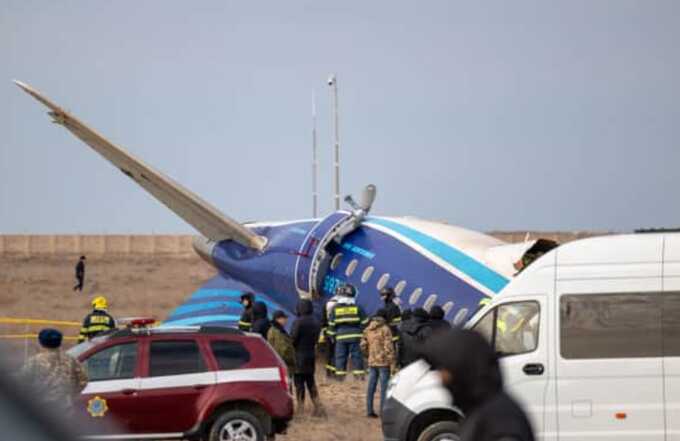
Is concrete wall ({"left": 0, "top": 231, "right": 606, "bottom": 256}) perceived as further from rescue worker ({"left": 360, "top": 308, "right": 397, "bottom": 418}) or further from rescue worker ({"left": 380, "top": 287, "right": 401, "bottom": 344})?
rescue worker ({"left": 360, "top": 308, "right": 397, "bottom": 418})

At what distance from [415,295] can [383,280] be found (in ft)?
3.49

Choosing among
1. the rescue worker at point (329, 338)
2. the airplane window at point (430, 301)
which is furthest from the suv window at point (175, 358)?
the airplane window at point (430, 301)

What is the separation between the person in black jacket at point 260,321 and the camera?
66.8 ft

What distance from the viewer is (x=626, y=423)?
11.9 meters

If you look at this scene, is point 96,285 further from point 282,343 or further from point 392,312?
point 282,343

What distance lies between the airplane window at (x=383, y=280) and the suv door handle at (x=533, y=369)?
12.4m

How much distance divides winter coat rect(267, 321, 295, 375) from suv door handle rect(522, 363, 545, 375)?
726 cm

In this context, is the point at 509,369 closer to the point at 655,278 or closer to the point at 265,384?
the point at 655,278

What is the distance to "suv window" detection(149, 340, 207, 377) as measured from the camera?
14.3 metres

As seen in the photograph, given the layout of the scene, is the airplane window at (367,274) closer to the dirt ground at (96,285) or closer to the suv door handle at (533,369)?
the suv door handle at (533,369)

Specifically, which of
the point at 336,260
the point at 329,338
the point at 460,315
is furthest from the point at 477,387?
the point at 336,260

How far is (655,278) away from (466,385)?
335 inches

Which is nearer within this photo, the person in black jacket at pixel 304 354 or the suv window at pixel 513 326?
the suv window at pixel 513 326

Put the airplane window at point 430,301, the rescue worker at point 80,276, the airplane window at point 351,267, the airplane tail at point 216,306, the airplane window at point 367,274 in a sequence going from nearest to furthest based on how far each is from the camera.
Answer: the airplane window at point 430,301, the airplane window at point 367,274, the airplane window at point 351,267, the airplane tail at point 216,306, the rescue worker at point 80,276
